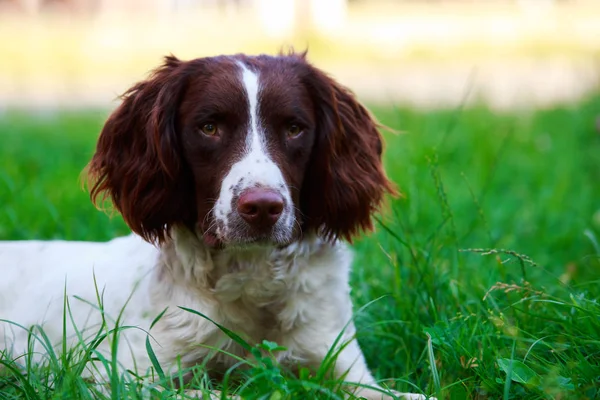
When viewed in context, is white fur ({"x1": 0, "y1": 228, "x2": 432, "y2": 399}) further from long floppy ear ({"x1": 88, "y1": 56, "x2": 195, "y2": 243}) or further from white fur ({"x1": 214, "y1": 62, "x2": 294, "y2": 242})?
white fur ({"x1": 214, "y1": 62, "x2": 294, "y2": 242})

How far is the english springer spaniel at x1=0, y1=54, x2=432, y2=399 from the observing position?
2709 mm

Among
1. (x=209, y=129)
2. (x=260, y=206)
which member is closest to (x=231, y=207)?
(x=260, y=206)

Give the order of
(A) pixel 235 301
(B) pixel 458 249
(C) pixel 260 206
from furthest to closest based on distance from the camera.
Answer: (B) pixel 458 249, (A) pixel 235 301, (C) pixel 260 206

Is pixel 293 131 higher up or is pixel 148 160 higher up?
pixel 293 131

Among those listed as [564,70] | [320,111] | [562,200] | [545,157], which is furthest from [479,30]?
[320,111]

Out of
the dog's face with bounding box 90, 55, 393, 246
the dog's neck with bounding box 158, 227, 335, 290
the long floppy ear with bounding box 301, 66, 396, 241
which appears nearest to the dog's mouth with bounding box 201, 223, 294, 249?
the dog's face with bounding box 90, 55, 393, 246

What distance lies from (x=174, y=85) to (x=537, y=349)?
1.47 meters

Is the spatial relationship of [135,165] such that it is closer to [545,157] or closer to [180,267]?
[180,267]

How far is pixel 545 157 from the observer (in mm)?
6273

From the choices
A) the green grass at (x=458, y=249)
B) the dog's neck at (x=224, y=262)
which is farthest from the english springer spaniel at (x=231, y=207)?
the green grass at (x=458, y=249)

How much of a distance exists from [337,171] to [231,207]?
20.0 inches

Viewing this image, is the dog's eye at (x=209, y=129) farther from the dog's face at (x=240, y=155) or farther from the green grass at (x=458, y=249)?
Result: the green grass at (x=458, y=249)

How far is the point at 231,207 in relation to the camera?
257 centimetres

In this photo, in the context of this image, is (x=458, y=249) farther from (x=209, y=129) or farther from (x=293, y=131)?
(x=209, y=129)
